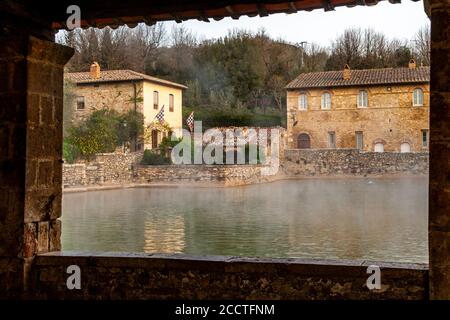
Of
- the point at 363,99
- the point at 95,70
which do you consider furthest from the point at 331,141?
the point at 95,70

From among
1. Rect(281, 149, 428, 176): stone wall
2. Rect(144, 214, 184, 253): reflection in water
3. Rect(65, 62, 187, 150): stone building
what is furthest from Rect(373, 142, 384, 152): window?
Rect(144, 214, 184, 253): reflection in water

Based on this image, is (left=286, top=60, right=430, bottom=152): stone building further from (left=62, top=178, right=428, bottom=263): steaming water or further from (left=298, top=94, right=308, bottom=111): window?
(left=62, top=178, right=428, bottom=263): steaming water

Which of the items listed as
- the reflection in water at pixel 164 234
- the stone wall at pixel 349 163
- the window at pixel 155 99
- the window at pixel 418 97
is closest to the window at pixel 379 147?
the window at pixel 418 97

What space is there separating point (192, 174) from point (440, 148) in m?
22.1

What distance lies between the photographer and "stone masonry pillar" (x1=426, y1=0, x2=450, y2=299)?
120 inches

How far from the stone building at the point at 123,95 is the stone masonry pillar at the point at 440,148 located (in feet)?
87.1

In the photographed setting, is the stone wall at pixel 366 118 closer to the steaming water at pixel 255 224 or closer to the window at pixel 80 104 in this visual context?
the window at pixel 80 104

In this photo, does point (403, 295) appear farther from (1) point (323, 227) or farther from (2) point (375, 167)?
(2) point (375, 167)

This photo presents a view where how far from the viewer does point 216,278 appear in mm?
3684

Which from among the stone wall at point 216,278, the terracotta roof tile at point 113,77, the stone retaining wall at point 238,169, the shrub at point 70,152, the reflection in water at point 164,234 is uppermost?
the terracotta roof tile at point 113,77

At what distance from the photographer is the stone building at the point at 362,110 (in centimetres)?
3538

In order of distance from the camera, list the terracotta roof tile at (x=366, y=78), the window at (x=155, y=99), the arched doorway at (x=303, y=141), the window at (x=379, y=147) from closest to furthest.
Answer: the window at (x=155, y=99) → the terracotta roof tile at (x=366, y=78) → the window at (x=379, y=147) → the arched doorway at (x=303, y=141)

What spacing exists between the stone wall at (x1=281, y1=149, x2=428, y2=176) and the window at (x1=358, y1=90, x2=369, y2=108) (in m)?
5.60
